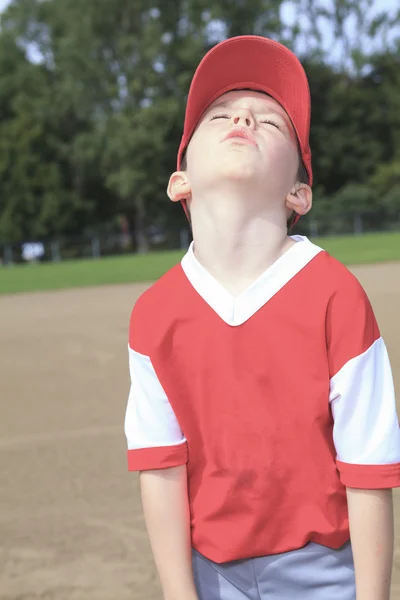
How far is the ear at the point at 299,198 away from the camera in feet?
4.55

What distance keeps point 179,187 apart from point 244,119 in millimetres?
162

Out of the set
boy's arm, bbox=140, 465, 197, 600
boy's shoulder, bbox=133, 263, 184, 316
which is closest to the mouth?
boy's shoulder, bbox=133, 263, 184, 316

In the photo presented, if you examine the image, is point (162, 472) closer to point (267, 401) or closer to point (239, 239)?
point (267, 401)

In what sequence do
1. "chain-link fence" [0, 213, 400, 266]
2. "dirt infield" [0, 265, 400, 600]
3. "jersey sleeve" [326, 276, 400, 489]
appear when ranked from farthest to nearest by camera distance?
"chain-link fence" [0, 213, 400, 266] → "dirt infield" [0, 265, 400, 600] → "jersey sleeve" [326, 276, 400, 489]

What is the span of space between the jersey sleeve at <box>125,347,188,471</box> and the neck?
0.19 meters

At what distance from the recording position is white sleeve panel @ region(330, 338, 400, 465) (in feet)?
4.18

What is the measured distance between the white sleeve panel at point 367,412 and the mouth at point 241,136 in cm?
38

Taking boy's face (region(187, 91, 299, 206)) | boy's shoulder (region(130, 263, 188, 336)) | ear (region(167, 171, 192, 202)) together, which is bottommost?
boy's shoulder (region(130, 263, 188, 336))

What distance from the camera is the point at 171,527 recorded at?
1.36 m

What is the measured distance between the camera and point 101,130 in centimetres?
4022

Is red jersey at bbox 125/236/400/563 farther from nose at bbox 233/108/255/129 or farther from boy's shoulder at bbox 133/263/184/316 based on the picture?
nose at bbox 233/108/255/129

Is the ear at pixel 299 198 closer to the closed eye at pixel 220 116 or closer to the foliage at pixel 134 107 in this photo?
the closed eye at pixel 220 116

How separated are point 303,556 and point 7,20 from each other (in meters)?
49.7

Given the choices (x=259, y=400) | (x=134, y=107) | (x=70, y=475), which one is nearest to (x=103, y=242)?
(x=134, y=107)
